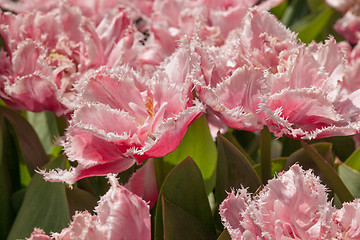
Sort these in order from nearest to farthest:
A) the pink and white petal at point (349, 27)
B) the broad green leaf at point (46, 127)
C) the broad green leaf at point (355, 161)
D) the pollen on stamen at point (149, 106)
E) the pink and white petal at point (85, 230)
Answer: the pink and white petal at point (85, 230), the pollen on stamen at point (149, 106), the broad green leaf at point (355, 161), the broad green leaf at point (46, 127), the pink and white petal at point (349, 27)

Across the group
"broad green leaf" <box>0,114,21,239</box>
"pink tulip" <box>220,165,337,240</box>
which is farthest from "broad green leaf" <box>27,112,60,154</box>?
"pink tulip" <box>220,165,337,240</box>

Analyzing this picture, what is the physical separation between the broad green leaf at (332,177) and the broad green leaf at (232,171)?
5 cm

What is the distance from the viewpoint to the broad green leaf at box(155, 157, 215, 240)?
476 millimetres

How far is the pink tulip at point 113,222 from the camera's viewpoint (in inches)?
14.2

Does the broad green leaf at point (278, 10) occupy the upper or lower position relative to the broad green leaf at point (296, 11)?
upper

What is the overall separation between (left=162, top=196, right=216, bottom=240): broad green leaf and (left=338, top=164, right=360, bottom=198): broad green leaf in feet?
0.52

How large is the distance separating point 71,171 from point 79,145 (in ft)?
0.08

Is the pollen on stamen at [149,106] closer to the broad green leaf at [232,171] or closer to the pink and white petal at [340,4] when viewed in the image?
the broad green leaf at [232,171]

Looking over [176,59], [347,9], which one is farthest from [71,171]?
[347,9]

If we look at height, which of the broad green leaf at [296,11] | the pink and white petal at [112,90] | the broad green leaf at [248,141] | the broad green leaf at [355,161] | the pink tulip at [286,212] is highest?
the pink and white petal at [112,90]

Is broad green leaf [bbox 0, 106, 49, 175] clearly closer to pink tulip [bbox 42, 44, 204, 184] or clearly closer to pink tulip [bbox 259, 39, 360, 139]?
pink tulip [bbox 42, 44, 204, 184]

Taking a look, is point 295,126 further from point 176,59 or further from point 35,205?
point 35,205

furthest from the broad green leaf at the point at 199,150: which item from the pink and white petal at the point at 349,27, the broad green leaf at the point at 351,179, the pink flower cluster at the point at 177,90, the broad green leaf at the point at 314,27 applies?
the pink and white petal at the point at 349,27

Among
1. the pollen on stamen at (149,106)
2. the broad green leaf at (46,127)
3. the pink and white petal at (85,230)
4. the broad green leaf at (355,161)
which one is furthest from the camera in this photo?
the broad green leaf at (46,127)
